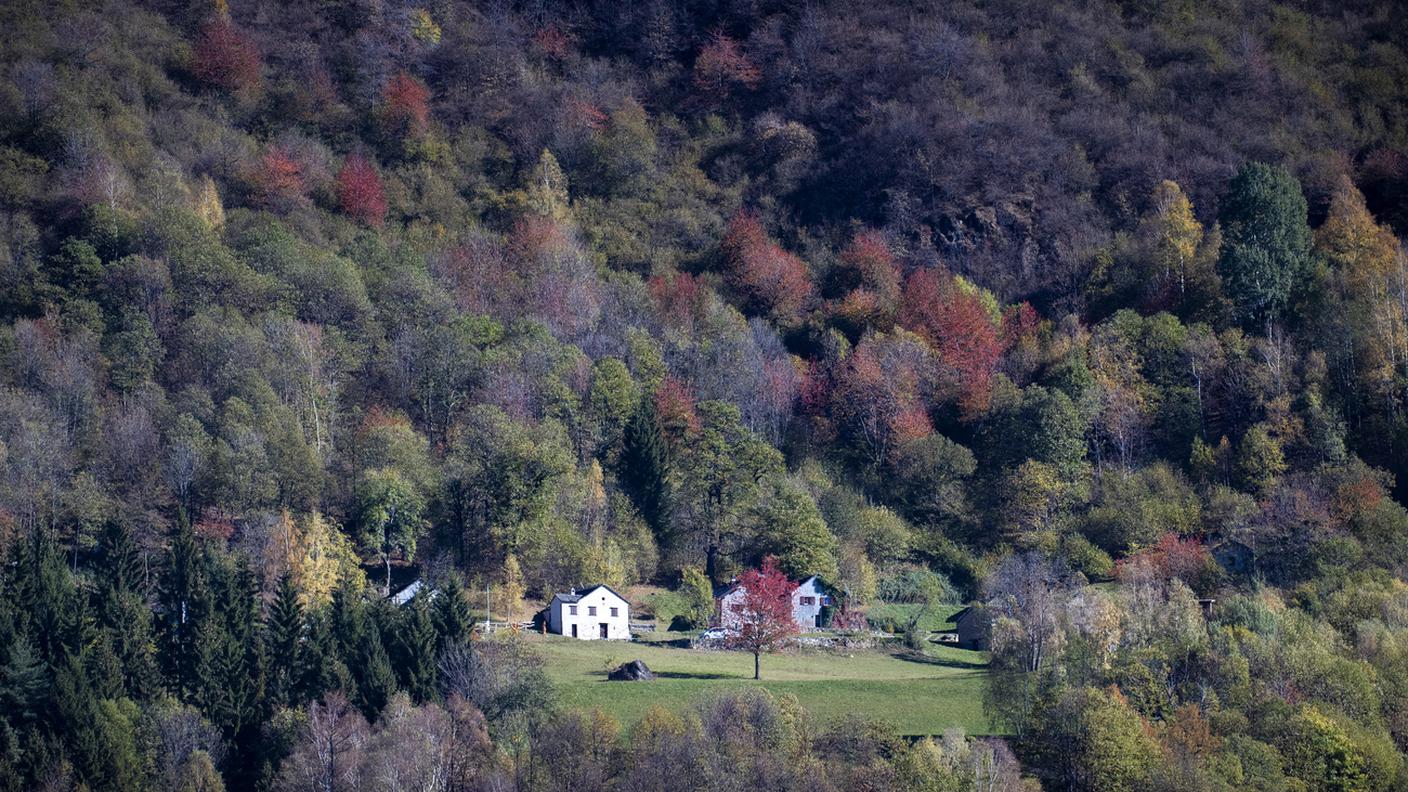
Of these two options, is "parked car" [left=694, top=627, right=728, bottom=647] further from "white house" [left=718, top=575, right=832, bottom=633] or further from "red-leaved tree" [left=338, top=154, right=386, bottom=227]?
"red-leaved tree" [left=338, top=154, right=386, bottom=227]

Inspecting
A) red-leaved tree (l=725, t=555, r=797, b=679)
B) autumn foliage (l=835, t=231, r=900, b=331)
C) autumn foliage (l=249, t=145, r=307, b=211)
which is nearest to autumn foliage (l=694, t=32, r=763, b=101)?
autumn foliage (l=835, t=231, r=900, b=331)

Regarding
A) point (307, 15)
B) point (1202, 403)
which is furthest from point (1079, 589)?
point (307, 15)

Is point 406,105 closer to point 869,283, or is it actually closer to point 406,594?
point 869,283

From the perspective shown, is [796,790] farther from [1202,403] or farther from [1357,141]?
[1357,141]

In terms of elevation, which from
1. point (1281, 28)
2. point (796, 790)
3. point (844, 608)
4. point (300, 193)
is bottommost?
point (844, 608)

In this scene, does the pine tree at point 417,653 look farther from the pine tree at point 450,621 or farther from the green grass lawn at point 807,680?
the green grass lawn at point 807,680

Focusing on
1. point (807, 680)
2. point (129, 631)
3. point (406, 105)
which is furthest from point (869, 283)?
point (129, 631)
